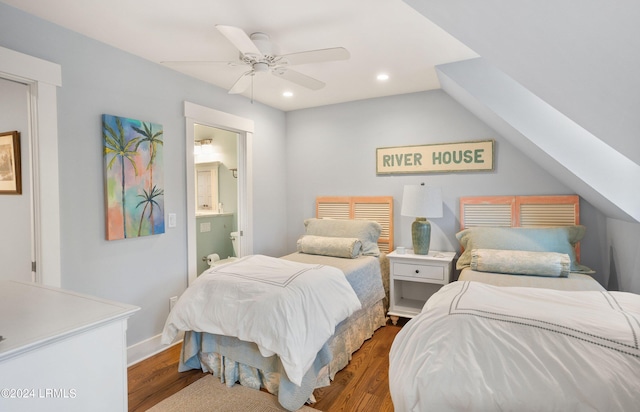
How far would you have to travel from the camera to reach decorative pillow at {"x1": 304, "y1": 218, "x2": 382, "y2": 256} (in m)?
3.53

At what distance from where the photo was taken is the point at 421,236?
3357 mm

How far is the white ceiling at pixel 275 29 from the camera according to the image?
6.61 feet

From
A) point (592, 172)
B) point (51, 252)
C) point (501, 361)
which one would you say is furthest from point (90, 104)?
point (592, 172)

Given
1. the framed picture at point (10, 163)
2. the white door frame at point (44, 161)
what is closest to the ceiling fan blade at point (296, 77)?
the white door frame at point (44, 161)

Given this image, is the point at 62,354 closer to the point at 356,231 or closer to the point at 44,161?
the point at 44,161

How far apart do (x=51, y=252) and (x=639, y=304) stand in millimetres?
3259

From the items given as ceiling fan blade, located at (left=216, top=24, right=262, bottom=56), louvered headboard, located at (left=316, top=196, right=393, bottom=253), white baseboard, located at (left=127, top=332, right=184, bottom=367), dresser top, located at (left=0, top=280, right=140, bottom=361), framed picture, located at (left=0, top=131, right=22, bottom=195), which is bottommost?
white baseboard, located at (left=127, top=332, right=184, bottom=367)

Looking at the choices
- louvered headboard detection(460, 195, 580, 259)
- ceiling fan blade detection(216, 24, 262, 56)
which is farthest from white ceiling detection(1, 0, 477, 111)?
louvered headboard detection(460, 195, 580, 259)

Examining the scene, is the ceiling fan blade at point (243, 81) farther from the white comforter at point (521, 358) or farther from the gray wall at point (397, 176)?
the white comforter at point (521, 358)

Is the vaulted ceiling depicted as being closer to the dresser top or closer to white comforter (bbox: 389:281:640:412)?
white comforter (bbox: 389:281:640:412)

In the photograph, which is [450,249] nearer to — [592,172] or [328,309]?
[592,172]

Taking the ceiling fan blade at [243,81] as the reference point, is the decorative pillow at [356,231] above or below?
below

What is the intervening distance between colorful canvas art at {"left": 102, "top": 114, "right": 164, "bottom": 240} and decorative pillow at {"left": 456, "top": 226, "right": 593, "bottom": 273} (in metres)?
2.71

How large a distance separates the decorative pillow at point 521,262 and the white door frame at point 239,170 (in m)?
2.39
